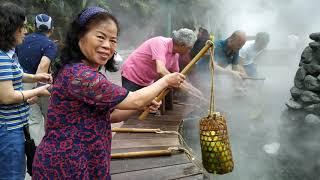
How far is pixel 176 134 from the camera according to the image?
349cm

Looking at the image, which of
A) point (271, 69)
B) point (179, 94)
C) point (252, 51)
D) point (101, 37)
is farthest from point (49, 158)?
point (271, 69)

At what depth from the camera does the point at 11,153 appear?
7.94 feet

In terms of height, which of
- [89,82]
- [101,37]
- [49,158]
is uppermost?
[101,37]

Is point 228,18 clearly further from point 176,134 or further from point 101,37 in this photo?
point 101,37

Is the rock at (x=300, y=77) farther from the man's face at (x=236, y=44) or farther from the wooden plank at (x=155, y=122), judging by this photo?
the wooden plank at (x=155, y=122)

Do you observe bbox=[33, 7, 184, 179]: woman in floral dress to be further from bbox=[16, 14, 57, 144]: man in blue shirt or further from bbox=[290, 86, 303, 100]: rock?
bbox=[290, 86, 303, 100]: rock

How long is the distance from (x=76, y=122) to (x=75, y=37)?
433 mm

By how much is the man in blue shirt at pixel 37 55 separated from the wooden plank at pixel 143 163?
1.65 metres

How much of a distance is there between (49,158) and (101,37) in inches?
25.6

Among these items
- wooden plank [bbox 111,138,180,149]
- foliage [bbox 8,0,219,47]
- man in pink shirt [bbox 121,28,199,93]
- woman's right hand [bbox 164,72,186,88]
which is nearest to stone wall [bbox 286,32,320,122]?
man in pink shirt [bbox 121,28,199,93]

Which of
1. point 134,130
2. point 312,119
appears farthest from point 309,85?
point 134,130

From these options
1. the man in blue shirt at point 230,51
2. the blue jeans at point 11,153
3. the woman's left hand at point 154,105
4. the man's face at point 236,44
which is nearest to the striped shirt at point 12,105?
the blue jeans at point 11,153

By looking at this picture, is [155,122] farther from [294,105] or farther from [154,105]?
[294,105]

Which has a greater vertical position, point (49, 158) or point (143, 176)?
point (49, 158)
